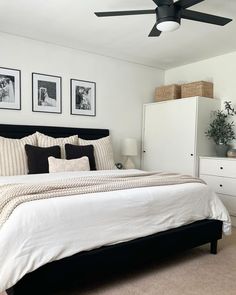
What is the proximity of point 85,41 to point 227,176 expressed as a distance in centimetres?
263

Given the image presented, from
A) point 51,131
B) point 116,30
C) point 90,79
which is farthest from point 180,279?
point 90,79

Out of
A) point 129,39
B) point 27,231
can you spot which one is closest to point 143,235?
point 27,231

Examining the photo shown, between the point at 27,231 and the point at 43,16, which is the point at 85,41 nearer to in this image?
the point at 43,16

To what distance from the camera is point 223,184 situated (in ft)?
12.6

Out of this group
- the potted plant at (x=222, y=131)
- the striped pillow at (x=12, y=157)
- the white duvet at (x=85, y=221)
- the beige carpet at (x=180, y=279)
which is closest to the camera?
the white duvet at (x=85, y=221)

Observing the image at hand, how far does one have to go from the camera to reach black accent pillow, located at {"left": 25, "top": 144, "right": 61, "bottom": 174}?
124 inches

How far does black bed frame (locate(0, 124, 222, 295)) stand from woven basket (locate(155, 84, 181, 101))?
7.98ft

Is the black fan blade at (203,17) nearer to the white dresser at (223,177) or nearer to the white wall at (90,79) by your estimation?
the white dresser at (223,177)

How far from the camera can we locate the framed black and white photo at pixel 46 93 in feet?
12.6

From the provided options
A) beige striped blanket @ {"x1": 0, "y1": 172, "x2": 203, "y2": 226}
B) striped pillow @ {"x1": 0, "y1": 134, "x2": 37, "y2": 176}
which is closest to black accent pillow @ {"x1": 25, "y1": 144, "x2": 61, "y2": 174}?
striped pillow @ {"x1": 0, "y1": 134, "x2": 37, "y2": 176}

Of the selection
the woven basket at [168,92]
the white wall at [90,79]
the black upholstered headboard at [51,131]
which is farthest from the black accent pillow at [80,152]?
A: the woven basket at [168,92]

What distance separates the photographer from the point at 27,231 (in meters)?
1.67

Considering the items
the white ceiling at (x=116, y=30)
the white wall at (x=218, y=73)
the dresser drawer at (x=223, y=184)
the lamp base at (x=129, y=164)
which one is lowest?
the dresser drawer at (x=223, y=184)

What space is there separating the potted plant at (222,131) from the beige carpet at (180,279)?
174 centimetres
